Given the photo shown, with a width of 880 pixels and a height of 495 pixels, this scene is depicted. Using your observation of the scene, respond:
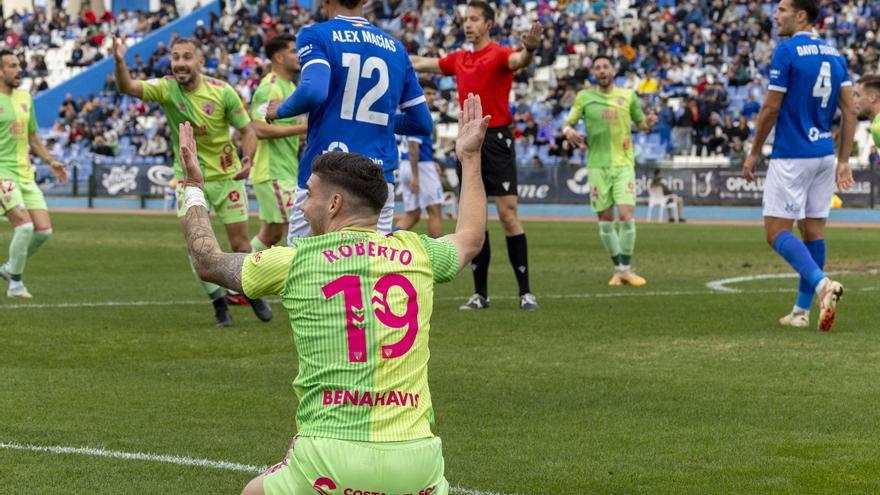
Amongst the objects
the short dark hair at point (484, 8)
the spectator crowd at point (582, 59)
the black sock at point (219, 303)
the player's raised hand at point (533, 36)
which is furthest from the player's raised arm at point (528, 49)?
the spectator crowd at point (582, 59)

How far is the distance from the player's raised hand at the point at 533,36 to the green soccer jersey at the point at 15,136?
5663 millimetres

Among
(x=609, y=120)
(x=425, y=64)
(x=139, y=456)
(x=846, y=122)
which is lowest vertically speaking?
(x=139, y=456)

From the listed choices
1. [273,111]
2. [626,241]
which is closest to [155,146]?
[626,241]

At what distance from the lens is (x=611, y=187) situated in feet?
51.0

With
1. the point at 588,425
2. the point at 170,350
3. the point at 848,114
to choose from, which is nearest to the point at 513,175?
the point at 848,114

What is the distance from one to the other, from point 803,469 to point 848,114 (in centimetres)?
585

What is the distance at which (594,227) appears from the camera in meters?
30.2

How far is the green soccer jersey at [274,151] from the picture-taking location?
12234mm

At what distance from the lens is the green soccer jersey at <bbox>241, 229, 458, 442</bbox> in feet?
13.0

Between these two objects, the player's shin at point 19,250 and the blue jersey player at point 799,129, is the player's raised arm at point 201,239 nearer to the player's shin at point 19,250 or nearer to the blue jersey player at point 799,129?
the blue jersey player at point 799,129

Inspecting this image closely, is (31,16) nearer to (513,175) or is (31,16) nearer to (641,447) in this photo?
(513,175)

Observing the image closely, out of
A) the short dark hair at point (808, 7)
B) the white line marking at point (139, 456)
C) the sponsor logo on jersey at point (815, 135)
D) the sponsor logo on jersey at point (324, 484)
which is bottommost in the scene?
the white line marking at point (139, 456)

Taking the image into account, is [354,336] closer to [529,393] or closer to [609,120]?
[529,393]

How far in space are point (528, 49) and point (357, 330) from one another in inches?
278
